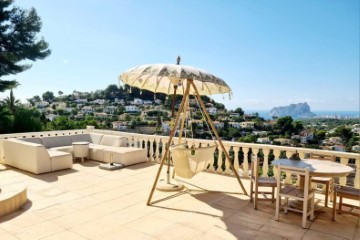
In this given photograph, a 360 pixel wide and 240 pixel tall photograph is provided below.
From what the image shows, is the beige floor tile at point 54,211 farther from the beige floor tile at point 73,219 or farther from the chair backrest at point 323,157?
the chair backrest at point 323,157

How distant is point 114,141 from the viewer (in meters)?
7.39

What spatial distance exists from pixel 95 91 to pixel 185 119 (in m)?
34.9

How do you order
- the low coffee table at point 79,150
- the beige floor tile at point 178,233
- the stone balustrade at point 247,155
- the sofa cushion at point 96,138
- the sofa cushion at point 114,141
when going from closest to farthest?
the beige floor tile at point 178,233, the stone balustrade at point 247,155, the low coffee table at point 79,150, the sofa cushion at point 114,141, the sofa cushion at point 96,138

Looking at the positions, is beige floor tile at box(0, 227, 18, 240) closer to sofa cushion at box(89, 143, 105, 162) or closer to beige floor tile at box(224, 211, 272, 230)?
beige floor tile at box(224, 211, 272, 230)

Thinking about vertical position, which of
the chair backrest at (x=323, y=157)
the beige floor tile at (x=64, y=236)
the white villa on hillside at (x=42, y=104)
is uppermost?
the white villa on hillside at (x=42, y=104)

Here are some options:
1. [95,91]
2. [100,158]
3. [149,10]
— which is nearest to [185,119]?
[100,158]

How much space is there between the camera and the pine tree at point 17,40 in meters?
13.0

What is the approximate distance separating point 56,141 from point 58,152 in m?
1.04

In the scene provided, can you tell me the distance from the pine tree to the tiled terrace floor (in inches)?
432

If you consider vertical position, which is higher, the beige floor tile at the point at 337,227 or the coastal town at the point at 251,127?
the coastal town at the point at 251,127

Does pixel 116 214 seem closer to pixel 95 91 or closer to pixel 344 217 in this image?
pixel 344 217

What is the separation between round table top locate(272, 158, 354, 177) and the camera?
128 inches

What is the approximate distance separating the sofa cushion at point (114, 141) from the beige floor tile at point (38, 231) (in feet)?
13.5

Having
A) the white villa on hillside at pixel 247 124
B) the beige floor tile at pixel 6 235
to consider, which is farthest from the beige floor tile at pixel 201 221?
the white villa on hillside at pixel 247 124
